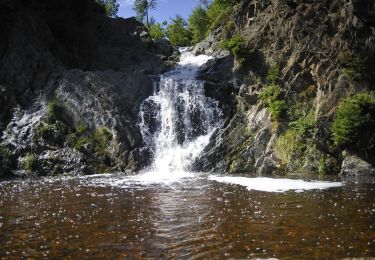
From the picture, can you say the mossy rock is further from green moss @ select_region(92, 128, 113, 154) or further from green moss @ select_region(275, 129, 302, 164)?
green moss @ select_region(275, 129, 302, 164)

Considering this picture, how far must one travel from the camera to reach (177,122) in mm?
34875

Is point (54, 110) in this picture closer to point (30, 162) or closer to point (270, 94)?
point (30, 162)

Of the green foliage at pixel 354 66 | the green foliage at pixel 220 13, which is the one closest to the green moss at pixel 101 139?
the green foliage at pixel 354 66

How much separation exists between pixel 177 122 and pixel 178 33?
45.5 m

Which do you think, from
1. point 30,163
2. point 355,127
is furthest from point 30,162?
point 355,127

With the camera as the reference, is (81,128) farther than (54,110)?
No

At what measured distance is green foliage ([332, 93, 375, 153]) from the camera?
2578cm

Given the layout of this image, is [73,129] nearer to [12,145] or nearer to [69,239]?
[12,145]

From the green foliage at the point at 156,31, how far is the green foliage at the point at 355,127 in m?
58.4

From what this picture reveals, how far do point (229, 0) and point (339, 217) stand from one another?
51570 mm

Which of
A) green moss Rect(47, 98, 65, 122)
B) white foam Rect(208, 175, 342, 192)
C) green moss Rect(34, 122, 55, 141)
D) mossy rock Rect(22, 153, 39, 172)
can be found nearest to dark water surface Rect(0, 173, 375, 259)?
white foam Rect(208, 175, 342, 192)

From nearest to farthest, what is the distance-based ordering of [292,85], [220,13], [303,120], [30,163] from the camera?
[303,120] < [30,163] < [292,85] < [220,13]

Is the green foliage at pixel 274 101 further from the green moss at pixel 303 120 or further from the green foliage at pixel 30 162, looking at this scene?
the green foliage at pixel 30 162

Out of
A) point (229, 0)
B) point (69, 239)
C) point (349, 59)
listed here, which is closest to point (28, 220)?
point (69, 239)
